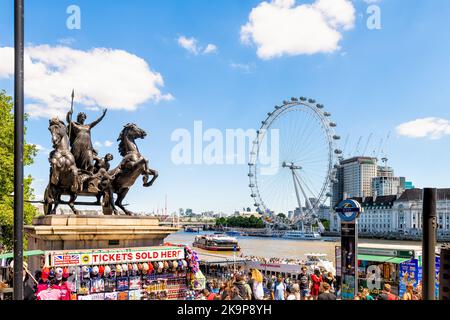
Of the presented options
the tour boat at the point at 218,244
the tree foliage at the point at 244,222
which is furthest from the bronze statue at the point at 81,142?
the tree foliage at the point at 244,222

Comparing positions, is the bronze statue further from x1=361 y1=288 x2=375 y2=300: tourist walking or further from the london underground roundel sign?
x1=361 y1=288 x2=375 y2=300: tourist walking

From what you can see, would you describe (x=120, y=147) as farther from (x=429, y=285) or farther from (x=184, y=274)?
(x=429, y=285)

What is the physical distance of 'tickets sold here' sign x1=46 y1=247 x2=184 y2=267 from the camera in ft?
36.0

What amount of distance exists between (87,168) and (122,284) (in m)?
3.73

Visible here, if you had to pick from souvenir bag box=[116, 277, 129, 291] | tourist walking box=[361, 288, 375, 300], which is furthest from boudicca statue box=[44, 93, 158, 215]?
tourist walking box=[361, 288, 375, 300]

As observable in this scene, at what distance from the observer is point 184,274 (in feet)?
43.9

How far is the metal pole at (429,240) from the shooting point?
275cm

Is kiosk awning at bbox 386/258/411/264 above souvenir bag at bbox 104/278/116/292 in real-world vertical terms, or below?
above

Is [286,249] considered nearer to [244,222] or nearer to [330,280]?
[330,280]

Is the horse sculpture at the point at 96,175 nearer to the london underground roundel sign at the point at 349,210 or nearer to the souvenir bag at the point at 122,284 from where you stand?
the souvenir bag at the point at 122,284

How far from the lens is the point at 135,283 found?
12.2 meters

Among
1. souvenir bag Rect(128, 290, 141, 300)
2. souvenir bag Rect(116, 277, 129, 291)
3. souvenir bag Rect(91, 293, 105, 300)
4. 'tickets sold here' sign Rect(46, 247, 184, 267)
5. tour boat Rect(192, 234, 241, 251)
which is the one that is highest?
'tickets sold here' sign Rect(46, 247, 184, 267)

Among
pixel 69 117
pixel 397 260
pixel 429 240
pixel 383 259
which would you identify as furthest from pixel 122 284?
pixel 429 240

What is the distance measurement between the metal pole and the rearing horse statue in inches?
442
